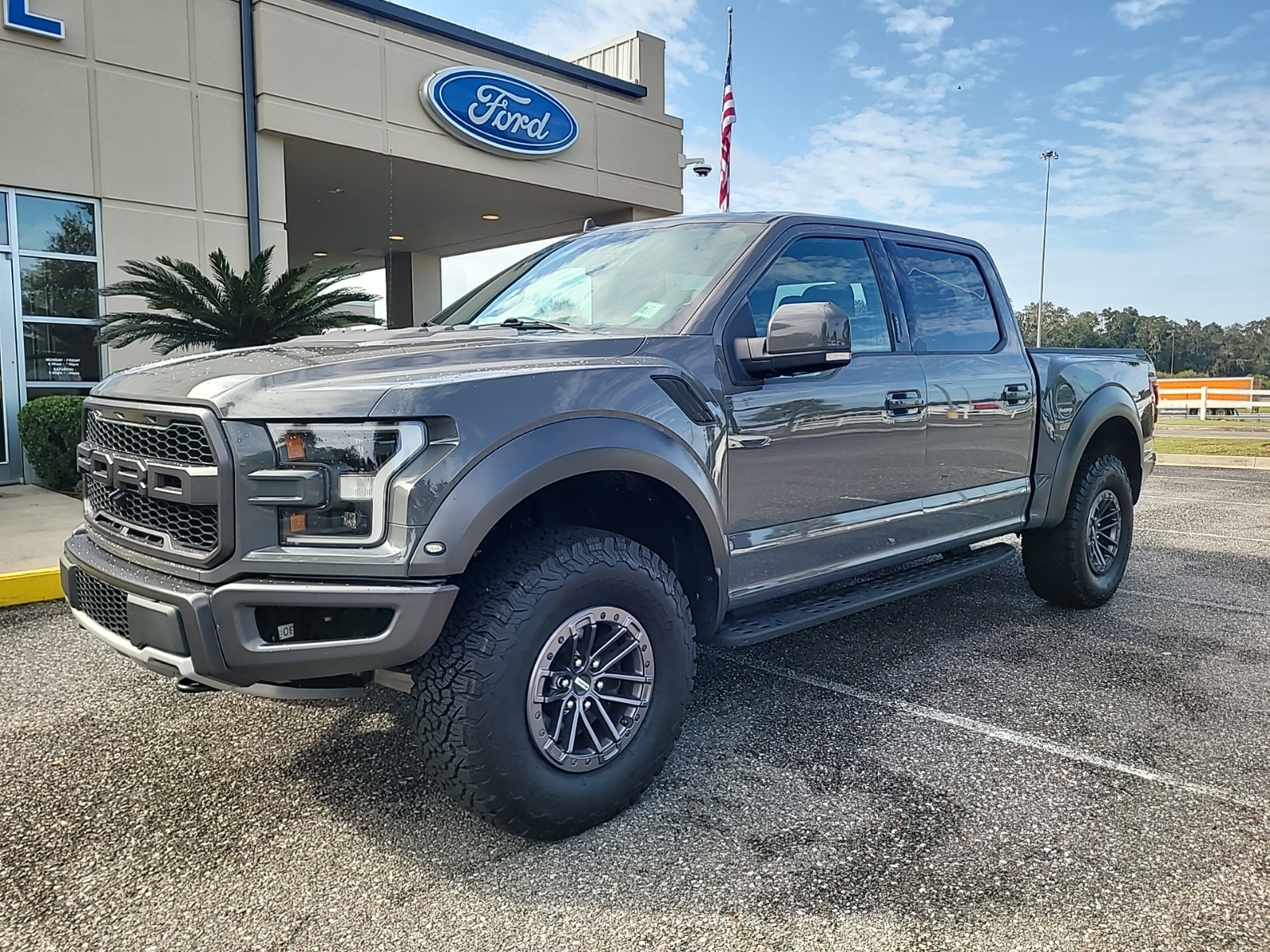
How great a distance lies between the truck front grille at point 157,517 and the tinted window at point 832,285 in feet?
6.57

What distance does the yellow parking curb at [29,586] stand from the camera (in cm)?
530

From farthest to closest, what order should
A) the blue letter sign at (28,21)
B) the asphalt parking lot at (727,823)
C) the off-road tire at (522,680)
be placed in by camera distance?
the blue letter sign at (28,21) < the off-road tire at (522,680) < the asphalt parking lot at (727,823)

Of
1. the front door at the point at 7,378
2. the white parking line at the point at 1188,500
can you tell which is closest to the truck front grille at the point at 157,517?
the front door at the point at 7,378

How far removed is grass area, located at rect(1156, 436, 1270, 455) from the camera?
15.2 metres

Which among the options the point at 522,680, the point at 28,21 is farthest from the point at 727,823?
the point at 28,21

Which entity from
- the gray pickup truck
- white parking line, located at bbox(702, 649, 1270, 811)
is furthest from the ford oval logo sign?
white parking line, located at bbox(702, 649, 1270, 811)

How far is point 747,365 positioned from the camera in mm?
3223

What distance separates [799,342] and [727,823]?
5.01 feet

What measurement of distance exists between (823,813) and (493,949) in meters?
1.12

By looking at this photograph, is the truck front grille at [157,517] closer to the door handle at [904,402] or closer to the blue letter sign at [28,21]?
the door handle at [904,402]

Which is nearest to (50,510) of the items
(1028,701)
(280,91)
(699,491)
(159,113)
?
(159,113)

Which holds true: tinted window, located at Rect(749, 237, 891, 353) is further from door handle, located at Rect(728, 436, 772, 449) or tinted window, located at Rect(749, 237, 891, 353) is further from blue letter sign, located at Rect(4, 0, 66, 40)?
blue letter sign, located at Rect(4, 0, 66, 40)

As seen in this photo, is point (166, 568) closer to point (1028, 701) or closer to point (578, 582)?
point (578, 582)

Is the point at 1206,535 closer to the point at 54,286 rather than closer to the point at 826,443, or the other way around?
the point at 826,443
